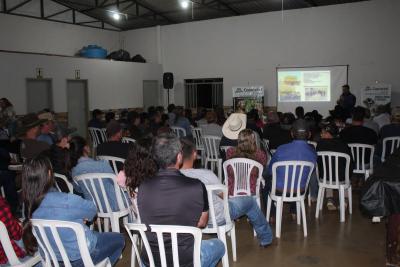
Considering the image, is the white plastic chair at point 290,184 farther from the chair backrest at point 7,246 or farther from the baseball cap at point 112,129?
the chair backrest at point 7,246

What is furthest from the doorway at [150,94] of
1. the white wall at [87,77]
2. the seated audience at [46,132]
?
the seated audience at [46,132]

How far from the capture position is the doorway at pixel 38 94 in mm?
9516

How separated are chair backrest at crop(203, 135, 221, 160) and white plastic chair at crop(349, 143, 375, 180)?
78.0 inches

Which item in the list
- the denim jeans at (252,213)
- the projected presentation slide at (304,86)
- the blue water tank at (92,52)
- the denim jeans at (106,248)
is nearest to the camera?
the denim jeans at (106,248)

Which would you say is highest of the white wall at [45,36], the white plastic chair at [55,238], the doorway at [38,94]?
the white wall at [45,36]

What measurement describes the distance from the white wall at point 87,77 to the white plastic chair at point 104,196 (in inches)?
255

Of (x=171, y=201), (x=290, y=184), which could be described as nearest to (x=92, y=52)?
(x=290, y=184)

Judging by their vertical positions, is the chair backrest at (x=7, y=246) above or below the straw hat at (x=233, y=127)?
below

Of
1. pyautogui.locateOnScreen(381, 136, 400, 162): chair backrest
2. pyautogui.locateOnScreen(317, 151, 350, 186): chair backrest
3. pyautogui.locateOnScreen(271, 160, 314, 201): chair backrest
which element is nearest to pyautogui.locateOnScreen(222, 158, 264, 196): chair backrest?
pyautogui.locateOnScreen(271, 160, 314, 201): chair backrest

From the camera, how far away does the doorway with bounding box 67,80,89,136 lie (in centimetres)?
1054

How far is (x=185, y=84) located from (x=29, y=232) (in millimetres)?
10243

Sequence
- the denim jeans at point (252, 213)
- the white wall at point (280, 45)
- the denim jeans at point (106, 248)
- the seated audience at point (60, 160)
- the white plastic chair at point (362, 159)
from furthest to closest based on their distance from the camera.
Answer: the white wall at point (280, 45)
the white plastic chair at point (362, 159)
the seated audience at point (60, 160)
the denim jeans at point (252, 213)
the denim jeans at point (106, 248)

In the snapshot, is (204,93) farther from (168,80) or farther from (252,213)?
(252,213)

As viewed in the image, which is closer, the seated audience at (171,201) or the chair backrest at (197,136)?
the seated audience at (171,201)
